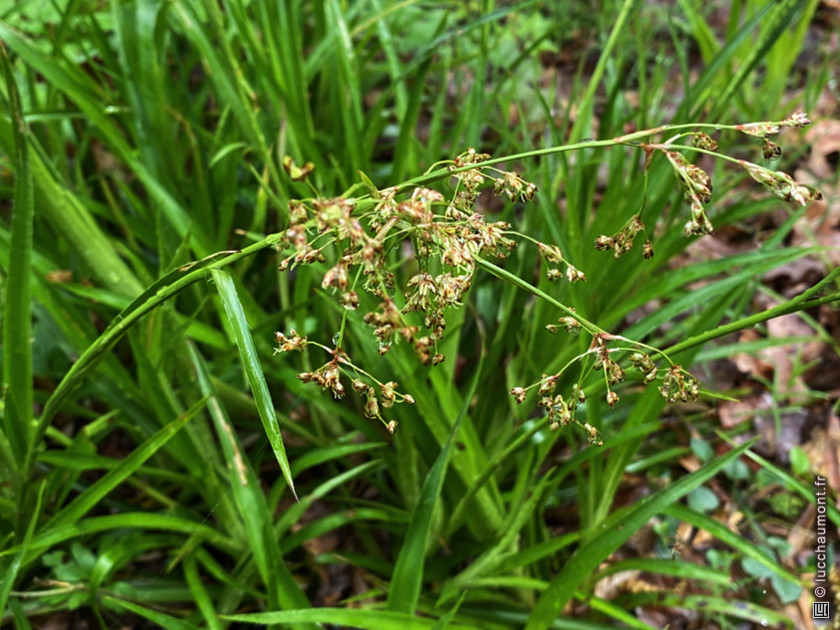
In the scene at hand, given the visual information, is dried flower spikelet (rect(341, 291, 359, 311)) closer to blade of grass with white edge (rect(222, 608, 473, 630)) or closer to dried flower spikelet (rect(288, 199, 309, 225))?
dried flower spikelet (rect(288, 199, 309, 225))

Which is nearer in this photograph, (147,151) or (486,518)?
(486,518)

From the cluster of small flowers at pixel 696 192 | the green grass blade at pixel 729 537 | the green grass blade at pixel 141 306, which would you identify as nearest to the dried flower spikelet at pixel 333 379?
the green grass blade at pixel 141 306

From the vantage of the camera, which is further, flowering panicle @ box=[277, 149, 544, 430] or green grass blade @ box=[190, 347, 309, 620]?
green grass blade @ box=[190, 347, 309, 620]

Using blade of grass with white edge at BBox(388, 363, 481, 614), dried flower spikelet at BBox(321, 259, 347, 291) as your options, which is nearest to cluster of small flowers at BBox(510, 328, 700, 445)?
dried flower spikelet at BBox(321, 259, 347, 291)

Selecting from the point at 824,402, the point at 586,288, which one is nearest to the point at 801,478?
the point at 824,402

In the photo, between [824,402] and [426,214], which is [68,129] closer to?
[426,214]

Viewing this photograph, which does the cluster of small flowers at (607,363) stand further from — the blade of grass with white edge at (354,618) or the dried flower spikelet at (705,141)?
the blade of grass with white edge at (354,618)
